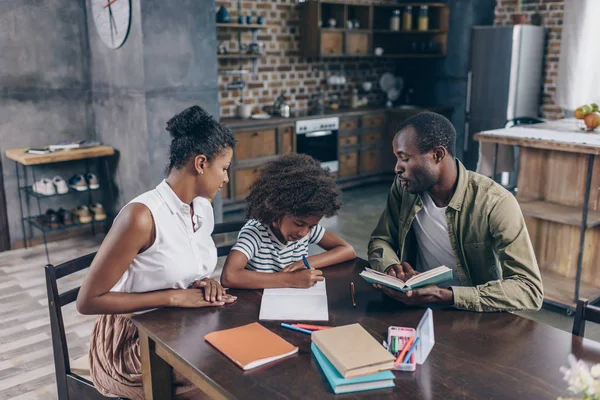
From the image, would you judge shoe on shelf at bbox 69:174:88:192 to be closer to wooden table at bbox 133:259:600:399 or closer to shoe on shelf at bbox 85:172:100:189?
shoe on shelf at bbox 85:172:100:189

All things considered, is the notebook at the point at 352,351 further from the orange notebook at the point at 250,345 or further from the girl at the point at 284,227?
the girl at the point at 284,227

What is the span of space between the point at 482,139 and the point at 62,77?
136 inches

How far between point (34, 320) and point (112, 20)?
2.36m

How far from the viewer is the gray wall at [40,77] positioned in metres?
4.49

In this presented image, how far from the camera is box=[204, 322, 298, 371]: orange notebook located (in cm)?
142

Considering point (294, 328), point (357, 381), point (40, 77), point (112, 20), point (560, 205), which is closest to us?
point (357, 381)

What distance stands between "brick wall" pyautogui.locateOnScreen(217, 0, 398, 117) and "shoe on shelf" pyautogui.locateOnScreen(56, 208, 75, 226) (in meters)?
2.15

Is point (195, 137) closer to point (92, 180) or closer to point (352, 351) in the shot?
point (352, 351)

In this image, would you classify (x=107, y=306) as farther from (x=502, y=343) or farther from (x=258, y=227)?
(x=502, y=343)

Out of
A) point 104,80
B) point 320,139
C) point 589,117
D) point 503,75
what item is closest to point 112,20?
point 104,80

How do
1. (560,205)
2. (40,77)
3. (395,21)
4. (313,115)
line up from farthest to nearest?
1. (395,21)
2. (313,115)
3. (40,77)
4. (560,205)

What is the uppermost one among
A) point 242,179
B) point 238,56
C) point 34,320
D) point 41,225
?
point 238,56

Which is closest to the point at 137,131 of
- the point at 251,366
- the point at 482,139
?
the point at 482,139

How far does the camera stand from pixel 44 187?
4.52 metres
